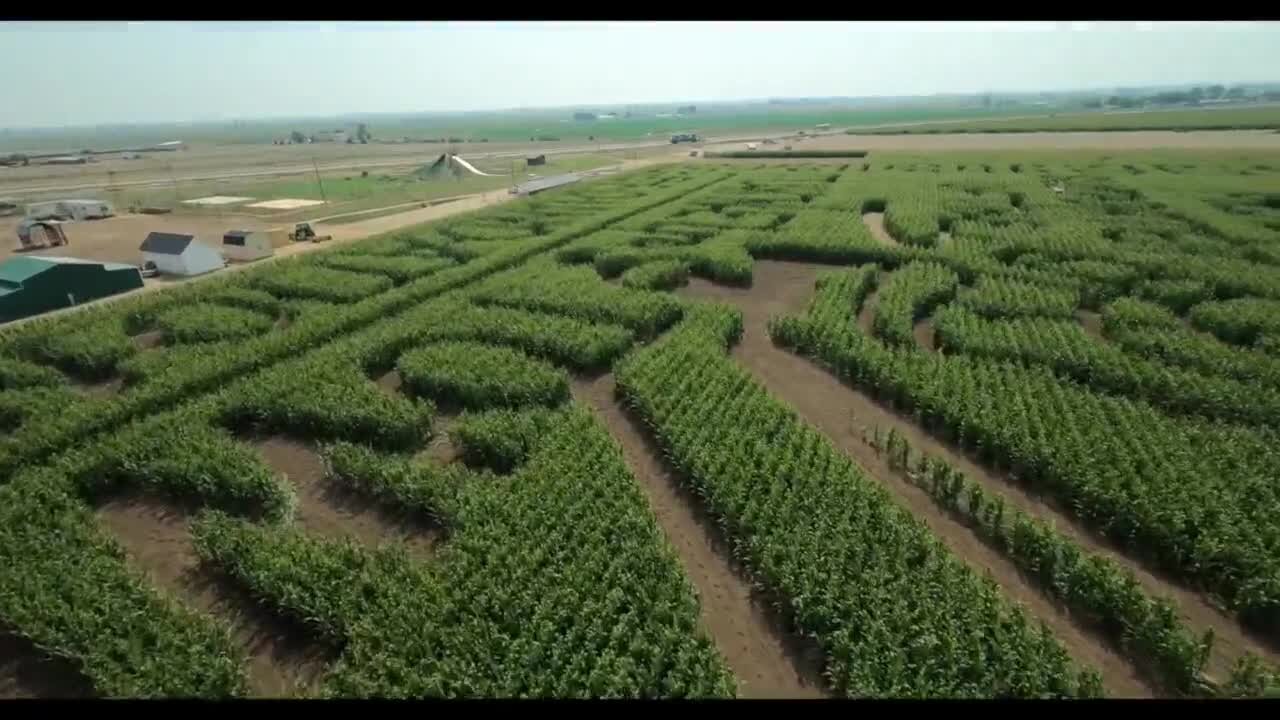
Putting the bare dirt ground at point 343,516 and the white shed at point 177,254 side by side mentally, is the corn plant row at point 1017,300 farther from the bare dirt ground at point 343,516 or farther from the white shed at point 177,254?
the white shed at point 177,254

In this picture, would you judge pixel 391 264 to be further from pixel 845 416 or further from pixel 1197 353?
pixel 1197 353

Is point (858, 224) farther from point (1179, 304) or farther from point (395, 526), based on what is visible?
point (395, 526)

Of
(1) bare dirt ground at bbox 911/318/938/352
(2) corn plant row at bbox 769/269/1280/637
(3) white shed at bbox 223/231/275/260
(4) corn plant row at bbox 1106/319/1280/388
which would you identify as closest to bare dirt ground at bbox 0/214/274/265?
(3) white shed at bbox 223/231/275/260

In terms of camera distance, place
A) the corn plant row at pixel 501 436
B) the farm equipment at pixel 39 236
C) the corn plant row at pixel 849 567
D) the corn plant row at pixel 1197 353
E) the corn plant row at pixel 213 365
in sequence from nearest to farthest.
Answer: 1. the corn plant row at pixel 849 567
2. the corn plant row at pixel 501 436
3. the corn plant row at pixel 213 365
4. the corn plant row at pixel 1197 353
5. the farm equipment at pixel 39 236

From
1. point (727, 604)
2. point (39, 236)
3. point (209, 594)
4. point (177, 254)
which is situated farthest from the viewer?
point (39, 236)

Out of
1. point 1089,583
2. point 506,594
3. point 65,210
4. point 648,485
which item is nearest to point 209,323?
point 648,485

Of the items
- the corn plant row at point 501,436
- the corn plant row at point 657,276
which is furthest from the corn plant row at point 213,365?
the corn plant row at point 501,436
